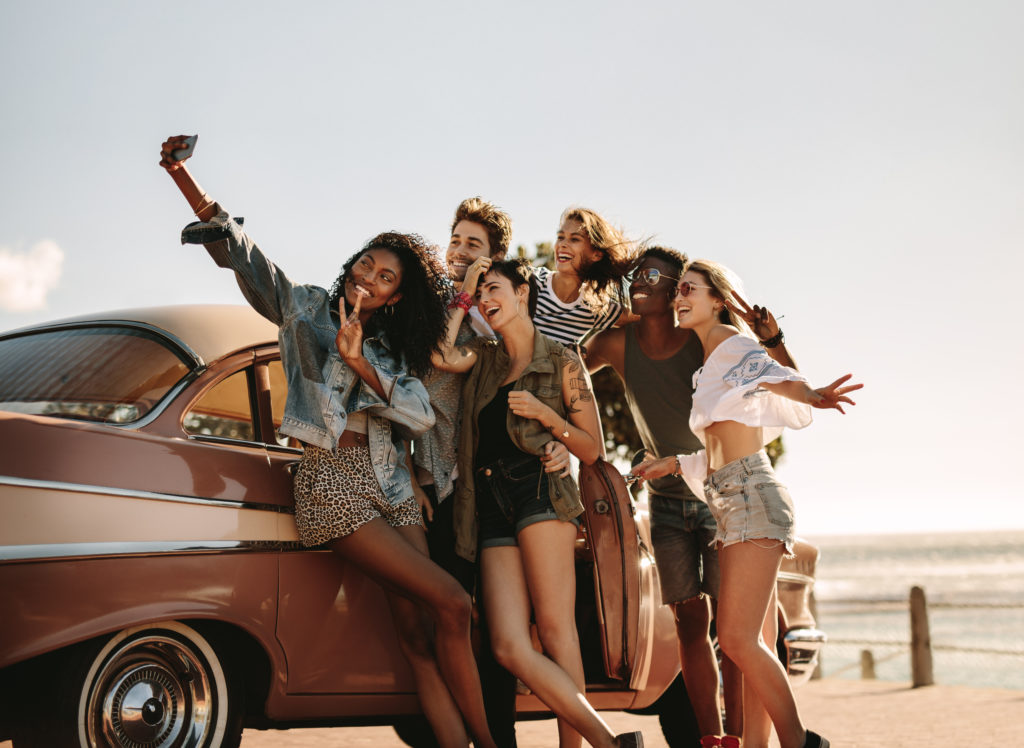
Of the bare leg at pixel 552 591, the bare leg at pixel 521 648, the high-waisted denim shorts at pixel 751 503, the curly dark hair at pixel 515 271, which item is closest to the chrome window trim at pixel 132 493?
the bare leg at pixel 521 648

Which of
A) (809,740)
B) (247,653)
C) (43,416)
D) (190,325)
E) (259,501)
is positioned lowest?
(809,740)

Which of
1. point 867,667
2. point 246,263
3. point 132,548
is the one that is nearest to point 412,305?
point 246,263

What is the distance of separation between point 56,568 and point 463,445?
1.67m

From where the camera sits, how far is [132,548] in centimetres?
363

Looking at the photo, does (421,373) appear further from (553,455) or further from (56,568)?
(56,568)

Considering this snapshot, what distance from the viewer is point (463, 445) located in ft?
14.7

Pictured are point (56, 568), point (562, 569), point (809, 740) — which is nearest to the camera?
point (56, 568)

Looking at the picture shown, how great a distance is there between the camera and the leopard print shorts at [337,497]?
156 inches

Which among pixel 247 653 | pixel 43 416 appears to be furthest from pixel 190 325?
pixel 247 653

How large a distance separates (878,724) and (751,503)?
5312mm

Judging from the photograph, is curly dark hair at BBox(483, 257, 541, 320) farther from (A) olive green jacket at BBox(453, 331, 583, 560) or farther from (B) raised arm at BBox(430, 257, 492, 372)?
(A) olive green jacket at BBox(453, 331, 583, 560)

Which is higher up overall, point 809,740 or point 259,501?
point 259,501

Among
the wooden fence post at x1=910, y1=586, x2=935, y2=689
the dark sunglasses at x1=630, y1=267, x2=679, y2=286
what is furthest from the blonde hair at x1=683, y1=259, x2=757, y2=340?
the wooden fence post at x1=910, y1=586, x2=935, y2=689

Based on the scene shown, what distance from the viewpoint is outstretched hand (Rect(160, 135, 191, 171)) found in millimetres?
3834
